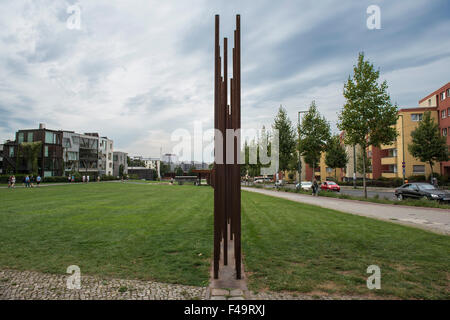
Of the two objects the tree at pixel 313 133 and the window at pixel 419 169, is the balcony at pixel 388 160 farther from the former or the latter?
the tree at pixel 313 133

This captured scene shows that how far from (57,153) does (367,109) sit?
65677mm

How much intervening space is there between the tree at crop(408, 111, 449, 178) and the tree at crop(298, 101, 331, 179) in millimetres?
12328

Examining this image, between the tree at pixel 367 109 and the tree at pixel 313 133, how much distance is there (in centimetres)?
916

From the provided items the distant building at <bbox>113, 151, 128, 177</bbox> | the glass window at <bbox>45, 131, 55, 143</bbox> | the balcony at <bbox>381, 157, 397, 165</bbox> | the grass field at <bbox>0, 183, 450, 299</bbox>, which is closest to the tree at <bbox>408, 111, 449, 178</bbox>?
the balcony at <bbox>381, 157, 397, 165</bbox>

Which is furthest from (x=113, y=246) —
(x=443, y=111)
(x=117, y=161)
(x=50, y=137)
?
(x=117, y=161)

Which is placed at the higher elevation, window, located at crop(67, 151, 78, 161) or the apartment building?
the apartment building

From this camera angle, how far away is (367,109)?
61.2ft

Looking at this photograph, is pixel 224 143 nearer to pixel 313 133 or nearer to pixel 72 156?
pixel 313 133

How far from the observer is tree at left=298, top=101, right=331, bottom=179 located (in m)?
28.5

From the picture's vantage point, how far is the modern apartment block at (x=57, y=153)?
57906mm

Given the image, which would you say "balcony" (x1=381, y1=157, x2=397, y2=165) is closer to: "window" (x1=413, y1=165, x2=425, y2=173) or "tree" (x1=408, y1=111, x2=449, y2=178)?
"window" (x1=413, y1=165, x2=425, y2=173)
